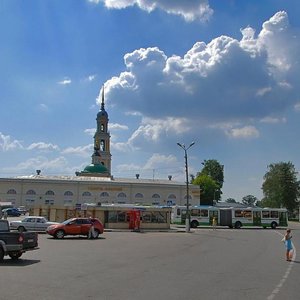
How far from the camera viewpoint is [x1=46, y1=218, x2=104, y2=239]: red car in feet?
112

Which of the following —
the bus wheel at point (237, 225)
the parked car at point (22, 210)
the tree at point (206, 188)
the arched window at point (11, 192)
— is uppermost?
the tree at point (206, 188)

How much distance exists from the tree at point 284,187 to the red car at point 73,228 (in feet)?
273

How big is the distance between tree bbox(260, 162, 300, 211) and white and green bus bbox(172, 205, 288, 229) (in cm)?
5130

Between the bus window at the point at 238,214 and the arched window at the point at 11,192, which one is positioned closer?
the bus window at the point at 238,214

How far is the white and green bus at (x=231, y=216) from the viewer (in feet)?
198

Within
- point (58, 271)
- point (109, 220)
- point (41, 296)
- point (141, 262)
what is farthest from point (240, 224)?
point (41, 296)

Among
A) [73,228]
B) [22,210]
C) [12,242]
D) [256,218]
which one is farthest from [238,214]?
[12,242]

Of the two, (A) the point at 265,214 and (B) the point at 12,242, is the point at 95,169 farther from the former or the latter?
(B) the point at 12,242

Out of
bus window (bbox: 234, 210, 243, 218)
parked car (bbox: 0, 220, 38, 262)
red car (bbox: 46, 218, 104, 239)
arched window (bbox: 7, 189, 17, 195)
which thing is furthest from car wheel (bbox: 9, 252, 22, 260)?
arched window (bbox: 7, 189, 17, 195)

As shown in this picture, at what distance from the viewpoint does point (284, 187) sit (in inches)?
4380

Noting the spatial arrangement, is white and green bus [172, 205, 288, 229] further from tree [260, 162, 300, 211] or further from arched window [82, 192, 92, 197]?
tree [260, 162, 300, 211]

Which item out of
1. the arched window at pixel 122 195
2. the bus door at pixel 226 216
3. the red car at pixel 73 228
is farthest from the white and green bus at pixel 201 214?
the arched window at pixel 122 195

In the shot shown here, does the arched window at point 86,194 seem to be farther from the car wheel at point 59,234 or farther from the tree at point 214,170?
the car wheel at point 59,234

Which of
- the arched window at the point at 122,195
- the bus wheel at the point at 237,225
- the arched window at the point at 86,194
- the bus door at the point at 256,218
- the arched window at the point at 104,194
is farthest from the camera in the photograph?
the arched window at the point at 122,195
